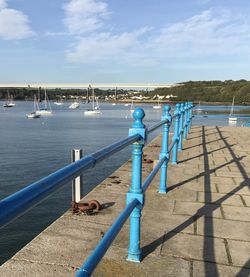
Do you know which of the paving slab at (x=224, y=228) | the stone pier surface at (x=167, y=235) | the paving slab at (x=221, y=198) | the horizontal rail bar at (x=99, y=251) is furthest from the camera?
the paving slab at (x=221, y=198)

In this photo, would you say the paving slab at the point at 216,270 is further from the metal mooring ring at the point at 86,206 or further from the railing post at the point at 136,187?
the metal mooring ring at the point at 86,206

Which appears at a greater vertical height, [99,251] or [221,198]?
[99,251]

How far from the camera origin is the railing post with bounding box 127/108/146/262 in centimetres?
261

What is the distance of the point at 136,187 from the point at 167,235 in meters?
1.05

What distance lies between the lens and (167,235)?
135 inches

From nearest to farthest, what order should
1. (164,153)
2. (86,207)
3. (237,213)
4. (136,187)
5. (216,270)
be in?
(136,187) < (216,270) < (86,207) < (237,213) < (164,153)

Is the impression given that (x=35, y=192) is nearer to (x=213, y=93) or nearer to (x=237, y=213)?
(x=237, y=213)

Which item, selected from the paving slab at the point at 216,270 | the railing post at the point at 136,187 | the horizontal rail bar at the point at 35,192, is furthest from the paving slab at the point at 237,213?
the horizontal rail bar at the point at 35,192

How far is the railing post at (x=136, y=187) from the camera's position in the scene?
261 centimetres

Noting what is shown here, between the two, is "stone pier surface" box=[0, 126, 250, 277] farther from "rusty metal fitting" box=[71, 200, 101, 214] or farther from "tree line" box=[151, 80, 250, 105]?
"tree line" box=[151, 80, 250, 105]

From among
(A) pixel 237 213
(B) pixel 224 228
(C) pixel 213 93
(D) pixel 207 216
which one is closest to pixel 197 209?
(D) pixel 207 216

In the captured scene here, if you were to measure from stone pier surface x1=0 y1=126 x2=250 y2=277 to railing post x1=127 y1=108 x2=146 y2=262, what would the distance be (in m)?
0.11

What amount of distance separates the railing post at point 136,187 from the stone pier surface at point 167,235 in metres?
0.11

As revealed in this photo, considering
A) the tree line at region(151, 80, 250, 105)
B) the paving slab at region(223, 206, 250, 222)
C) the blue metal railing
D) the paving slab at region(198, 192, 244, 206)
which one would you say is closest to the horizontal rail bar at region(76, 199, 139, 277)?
the blue metal railing
